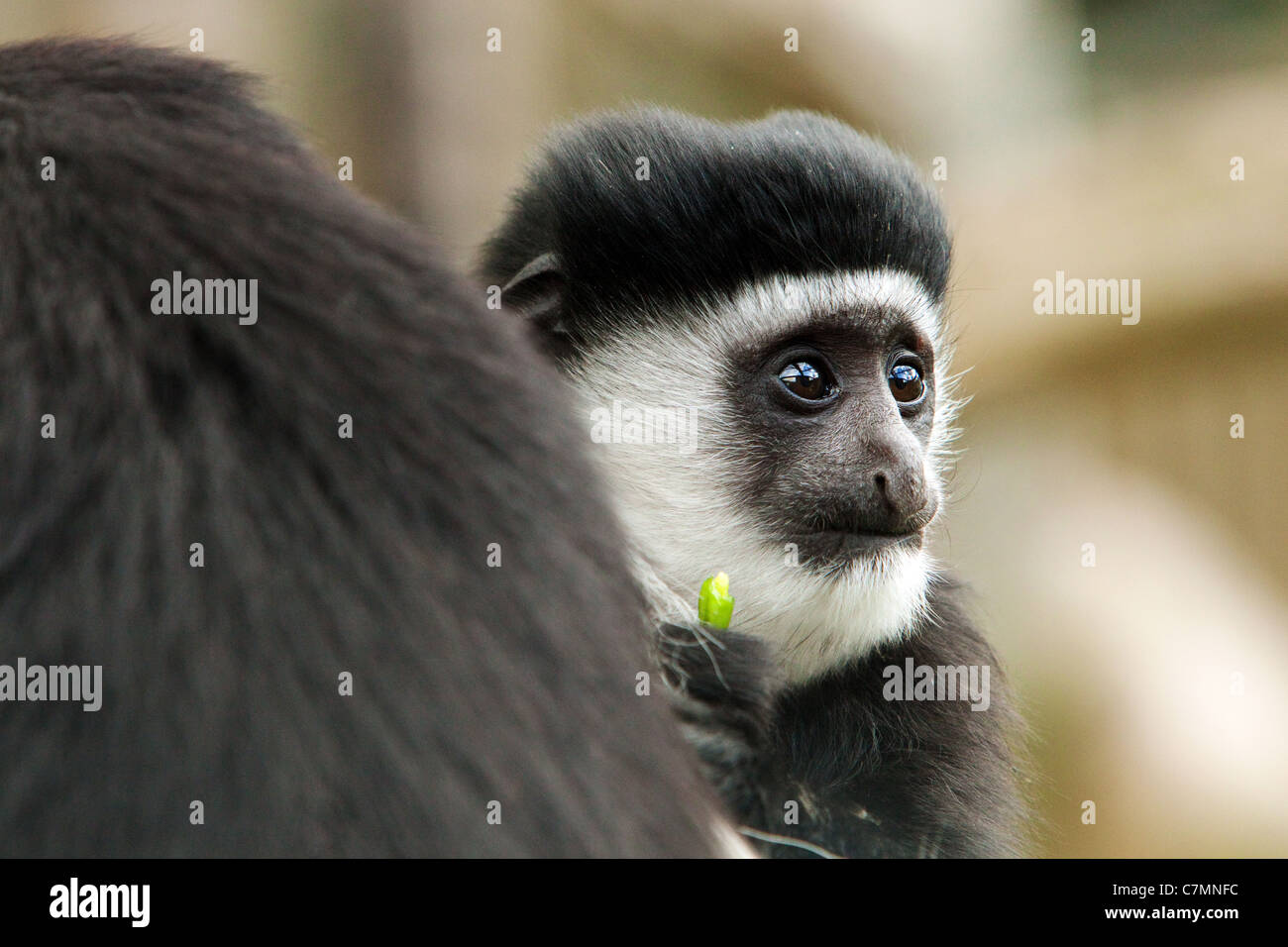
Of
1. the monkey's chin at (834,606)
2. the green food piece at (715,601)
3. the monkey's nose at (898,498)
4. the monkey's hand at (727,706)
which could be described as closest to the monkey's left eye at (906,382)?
the monkey's nose at (898,498)

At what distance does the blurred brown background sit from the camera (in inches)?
267

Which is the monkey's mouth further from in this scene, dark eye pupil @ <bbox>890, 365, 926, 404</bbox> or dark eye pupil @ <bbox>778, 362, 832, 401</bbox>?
dark eye pupil @ <bbox>890, 365, 926, 404</bbox>

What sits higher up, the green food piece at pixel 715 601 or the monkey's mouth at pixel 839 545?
the monkey's mouth at pixel 839 545

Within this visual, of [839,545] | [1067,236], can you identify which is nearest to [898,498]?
[839,545]

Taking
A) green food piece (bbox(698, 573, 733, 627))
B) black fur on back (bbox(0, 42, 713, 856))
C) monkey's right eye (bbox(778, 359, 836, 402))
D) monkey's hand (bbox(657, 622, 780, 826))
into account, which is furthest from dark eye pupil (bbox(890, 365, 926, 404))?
black fur on back (bbox(0, 42, 713, 856))

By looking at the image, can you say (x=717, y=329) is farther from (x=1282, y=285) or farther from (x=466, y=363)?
(x=1282, y=285)

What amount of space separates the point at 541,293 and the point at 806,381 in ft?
2.12

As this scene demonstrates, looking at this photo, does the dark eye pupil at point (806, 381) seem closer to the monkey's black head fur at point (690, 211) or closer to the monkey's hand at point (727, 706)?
the monkey's black head fur at point (690, 211)

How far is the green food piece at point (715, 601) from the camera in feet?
8.29

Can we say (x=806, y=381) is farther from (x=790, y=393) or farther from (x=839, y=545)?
(x=839, y=545)

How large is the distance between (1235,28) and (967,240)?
8.70 feet

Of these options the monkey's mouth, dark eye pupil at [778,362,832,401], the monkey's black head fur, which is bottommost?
the monkey's mouth

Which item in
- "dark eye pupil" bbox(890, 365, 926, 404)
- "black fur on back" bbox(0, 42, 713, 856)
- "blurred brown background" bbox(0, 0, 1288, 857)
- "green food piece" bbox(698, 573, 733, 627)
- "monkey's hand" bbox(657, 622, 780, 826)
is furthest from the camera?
"blurred brown background" bbox(0, 0, 1288, 857)
